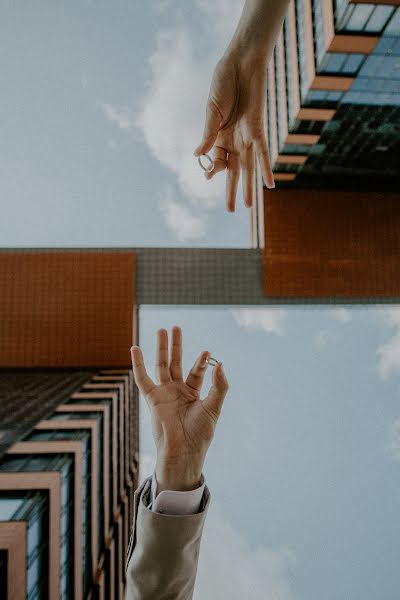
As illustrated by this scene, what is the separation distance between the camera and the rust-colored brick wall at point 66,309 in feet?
71.7

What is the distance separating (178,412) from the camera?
377 centimetres

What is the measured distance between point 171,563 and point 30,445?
41.0 feet

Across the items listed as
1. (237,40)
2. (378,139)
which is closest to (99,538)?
(237,40)

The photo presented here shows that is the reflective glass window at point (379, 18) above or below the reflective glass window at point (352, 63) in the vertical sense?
above

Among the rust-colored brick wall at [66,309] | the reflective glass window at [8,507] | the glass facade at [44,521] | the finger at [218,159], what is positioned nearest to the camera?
the finger at [218,159]

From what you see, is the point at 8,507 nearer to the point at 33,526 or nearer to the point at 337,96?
the point at 33,526

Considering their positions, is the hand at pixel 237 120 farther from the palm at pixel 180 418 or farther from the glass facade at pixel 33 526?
the glass facade at pixel 33 526

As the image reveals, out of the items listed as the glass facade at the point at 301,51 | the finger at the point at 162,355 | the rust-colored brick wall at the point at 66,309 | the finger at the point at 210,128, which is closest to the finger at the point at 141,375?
the finger at the point at 162,355

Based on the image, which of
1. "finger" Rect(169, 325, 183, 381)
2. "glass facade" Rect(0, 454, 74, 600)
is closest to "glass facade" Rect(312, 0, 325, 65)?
"finger" Rect(169, 325, 183, 381)

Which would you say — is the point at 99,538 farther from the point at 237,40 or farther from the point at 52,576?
the point at 237,40

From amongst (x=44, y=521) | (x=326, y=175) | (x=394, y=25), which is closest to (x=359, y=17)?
(x=394, y=25)

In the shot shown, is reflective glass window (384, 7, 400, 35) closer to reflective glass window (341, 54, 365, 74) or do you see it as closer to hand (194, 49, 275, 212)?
reflective glass window (341, 54, 365, 74)

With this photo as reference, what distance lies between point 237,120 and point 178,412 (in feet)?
8.62

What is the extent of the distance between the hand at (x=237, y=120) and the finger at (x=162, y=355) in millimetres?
1333
